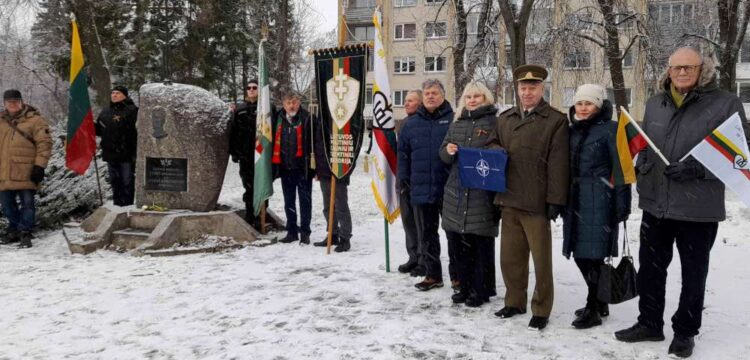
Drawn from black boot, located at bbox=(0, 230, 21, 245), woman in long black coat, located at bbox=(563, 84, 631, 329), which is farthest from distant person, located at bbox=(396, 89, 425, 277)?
black boot, located at bbox=(0, 230, 21, 245)

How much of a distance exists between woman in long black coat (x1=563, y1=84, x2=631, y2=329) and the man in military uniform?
97 millimetres

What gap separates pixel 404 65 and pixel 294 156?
103 feet

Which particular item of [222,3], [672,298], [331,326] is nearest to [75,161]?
[331,326]

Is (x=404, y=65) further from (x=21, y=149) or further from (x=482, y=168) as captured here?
(x=482, y=168)

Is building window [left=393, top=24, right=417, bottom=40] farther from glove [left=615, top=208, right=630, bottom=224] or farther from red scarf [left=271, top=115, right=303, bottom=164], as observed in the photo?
glove [left=615, top=208, right=630, bottom=224]

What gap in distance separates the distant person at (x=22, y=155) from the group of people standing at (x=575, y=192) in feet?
17.7

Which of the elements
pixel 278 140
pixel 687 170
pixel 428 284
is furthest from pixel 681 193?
pixel 278 140

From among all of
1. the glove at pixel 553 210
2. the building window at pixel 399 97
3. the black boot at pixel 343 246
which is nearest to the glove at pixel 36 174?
the black boot at pixel 343 246

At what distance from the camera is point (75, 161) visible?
8.31 metres

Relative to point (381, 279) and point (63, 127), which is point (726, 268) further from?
point (63, 127)

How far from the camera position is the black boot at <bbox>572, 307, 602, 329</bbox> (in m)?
4.24

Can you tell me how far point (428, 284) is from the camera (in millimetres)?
5387

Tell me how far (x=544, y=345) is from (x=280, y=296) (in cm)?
242

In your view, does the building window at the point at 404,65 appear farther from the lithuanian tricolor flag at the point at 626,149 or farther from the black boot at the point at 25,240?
the lithuanian tricolor flag at the point at 626,149
